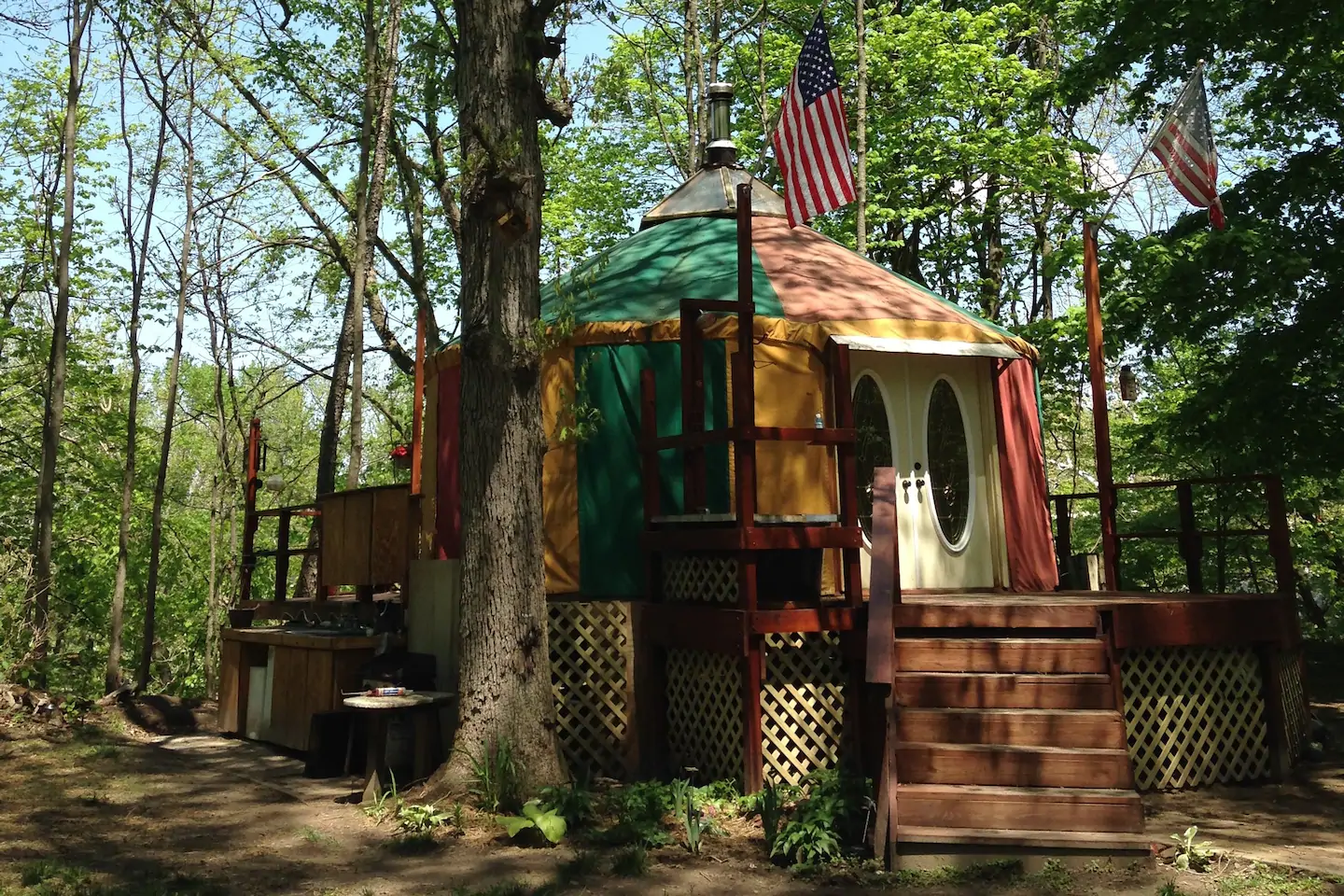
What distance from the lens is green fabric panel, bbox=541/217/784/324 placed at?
24.9 ft

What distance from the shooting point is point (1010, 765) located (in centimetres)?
475

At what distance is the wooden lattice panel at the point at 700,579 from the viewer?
615cm

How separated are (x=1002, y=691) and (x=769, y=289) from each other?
11.9 ft

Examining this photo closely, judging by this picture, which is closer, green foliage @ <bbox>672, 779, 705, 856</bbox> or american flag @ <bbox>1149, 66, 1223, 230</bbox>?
green foliage @ <bbox>672, 779, 705, 856</bbox>

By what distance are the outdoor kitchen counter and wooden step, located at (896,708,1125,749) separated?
12.8ft

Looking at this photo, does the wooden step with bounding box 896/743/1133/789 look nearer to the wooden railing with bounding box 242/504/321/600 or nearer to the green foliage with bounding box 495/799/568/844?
the green foliage with bounding box 495/799/568/844

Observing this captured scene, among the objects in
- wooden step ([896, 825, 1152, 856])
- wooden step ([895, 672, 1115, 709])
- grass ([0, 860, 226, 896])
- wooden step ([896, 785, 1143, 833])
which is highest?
wooden step ([895, 672, 1115, 709])

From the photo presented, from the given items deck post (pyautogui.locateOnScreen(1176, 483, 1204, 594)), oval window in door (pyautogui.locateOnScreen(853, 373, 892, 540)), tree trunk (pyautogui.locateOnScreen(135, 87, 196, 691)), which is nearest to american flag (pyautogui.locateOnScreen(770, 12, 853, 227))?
oval window in door (pyautogui.locateOnScreen(853, 373, 892, 540))

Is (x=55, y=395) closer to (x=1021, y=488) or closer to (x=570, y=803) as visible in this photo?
(x=570, y=803)

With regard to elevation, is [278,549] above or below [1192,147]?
below

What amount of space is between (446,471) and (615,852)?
411 centimetres

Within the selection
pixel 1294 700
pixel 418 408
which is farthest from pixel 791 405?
pixel 1294 700

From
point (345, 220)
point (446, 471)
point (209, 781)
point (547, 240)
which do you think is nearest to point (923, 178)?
point (547, 240)

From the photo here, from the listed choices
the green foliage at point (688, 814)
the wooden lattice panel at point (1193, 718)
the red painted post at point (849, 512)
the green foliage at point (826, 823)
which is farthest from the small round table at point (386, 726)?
the wooden lattice panel at point (1193, 718)
